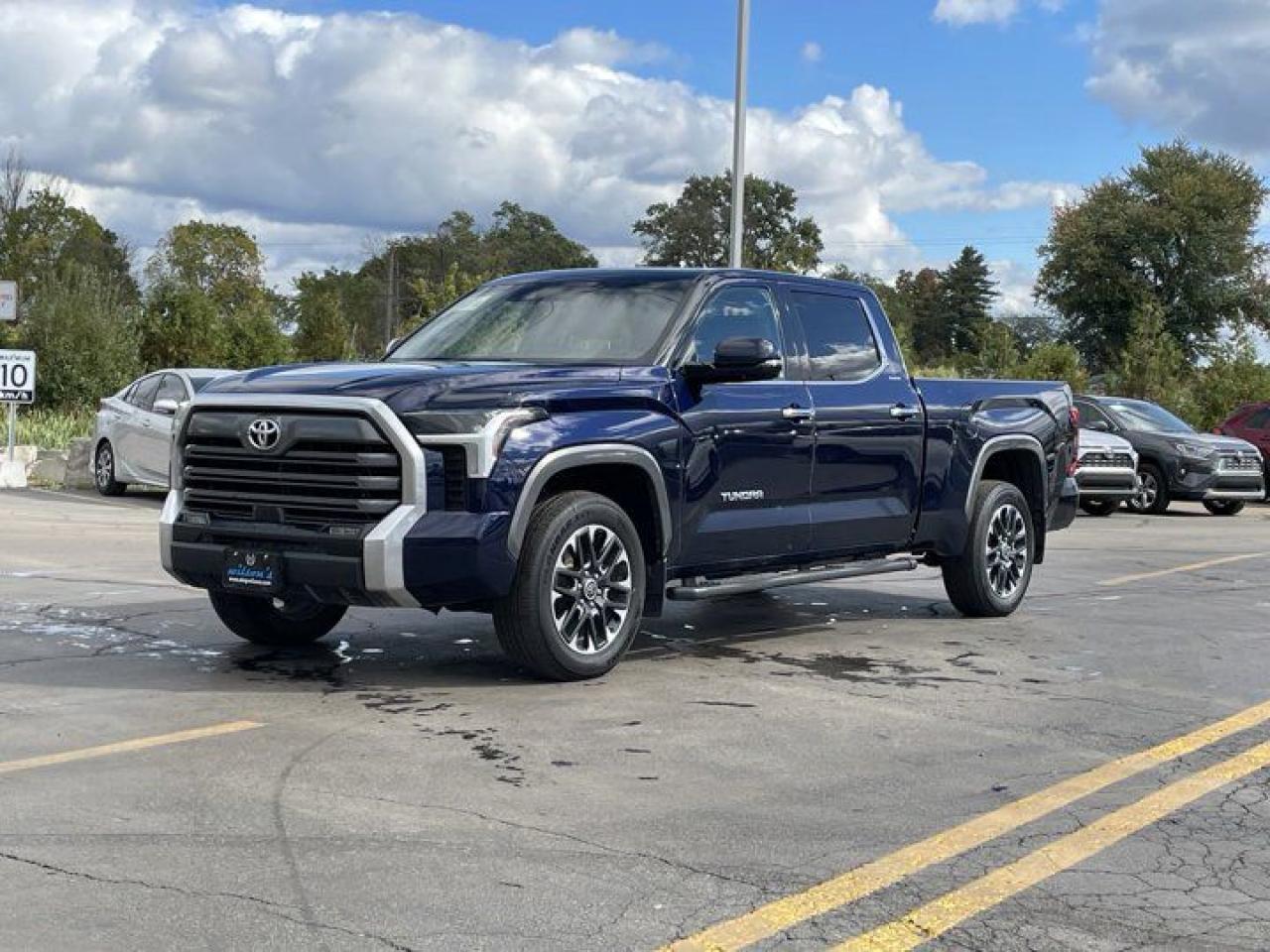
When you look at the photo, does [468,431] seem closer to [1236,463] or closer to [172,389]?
[172,389]

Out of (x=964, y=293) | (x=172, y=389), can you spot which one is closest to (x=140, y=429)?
(x=172, y=389)

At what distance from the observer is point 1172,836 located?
4.87m

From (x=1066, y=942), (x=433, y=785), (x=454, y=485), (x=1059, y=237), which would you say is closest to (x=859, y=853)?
(x=1066, y=942)

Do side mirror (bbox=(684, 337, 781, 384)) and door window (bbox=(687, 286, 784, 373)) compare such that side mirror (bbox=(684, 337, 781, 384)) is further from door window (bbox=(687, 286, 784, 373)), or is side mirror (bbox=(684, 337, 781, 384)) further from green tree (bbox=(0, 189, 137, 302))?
green tree (bbox=(0, 189, 137, 302))

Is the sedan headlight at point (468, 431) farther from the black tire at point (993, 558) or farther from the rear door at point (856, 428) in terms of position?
the black tire at point (993, 558)

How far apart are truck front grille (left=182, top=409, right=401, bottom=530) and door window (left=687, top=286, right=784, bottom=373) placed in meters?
1.83

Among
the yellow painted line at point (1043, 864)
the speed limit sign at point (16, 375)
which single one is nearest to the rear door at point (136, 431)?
the speed limit sign at point (16, 375)

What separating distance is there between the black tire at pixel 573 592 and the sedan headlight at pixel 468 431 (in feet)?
1.48

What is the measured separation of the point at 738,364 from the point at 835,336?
1.53 m

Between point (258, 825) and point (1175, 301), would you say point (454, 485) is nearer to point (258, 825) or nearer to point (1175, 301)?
point (258, 825)

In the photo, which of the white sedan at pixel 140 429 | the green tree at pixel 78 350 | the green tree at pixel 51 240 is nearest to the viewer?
the white sedan at pixel 140 429

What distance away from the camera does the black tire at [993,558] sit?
9.45m

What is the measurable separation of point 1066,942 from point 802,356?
15.9ft

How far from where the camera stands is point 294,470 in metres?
6.77
